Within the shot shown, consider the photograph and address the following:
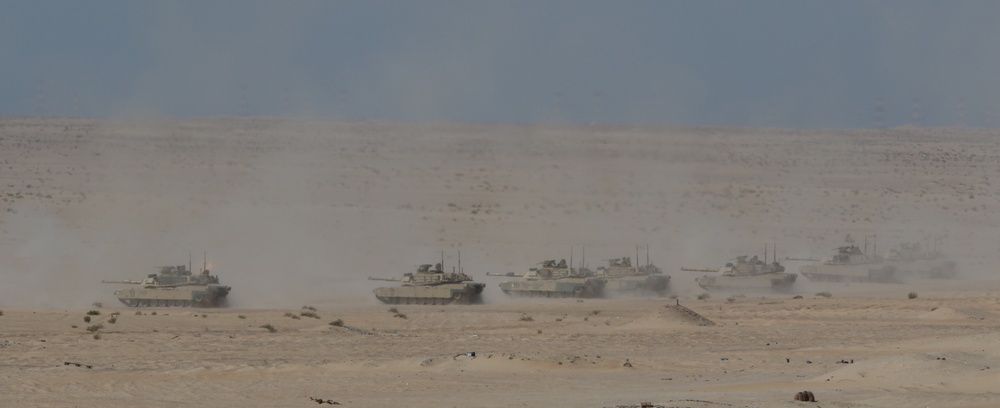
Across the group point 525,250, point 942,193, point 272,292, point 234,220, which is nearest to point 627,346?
point 272,292

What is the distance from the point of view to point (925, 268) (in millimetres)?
59781

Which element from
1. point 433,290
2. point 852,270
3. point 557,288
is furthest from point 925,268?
point 433,290

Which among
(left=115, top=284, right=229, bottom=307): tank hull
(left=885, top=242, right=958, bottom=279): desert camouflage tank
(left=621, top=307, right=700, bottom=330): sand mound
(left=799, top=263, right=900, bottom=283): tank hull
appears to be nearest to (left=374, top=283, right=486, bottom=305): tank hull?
(left=115, top=284, right=229, bottom=307): tank hull

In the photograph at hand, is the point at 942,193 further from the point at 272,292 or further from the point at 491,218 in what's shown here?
the point at 272,292

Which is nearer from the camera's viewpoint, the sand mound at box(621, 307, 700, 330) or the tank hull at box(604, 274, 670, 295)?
the sand mound at box(621, 307, 700, 330)

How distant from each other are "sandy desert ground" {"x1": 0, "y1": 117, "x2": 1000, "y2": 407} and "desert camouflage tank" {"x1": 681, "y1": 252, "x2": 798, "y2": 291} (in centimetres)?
125

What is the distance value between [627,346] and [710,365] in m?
4.35

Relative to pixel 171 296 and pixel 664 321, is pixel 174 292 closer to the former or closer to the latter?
pixel 171 296

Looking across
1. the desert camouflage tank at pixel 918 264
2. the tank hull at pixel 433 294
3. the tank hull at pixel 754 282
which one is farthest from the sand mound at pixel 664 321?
the desert camouflage tank at pixel 918 264

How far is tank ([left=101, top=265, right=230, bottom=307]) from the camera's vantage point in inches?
1747

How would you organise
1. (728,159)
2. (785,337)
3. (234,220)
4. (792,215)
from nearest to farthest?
(785,337), (234,220), (792,215), (728,159)

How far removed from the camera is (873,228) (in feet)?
258

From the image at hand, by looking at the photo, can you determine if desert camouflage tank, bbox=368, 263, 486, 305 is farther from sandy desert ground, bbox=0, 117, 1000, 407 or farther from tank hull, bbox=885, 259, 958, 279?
tank hull, bbox=885, 259, 958, 279

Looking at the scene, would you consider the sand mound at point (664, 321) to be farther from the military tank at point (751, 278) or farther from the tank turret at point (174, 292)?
the military tank at point (751, 278)
